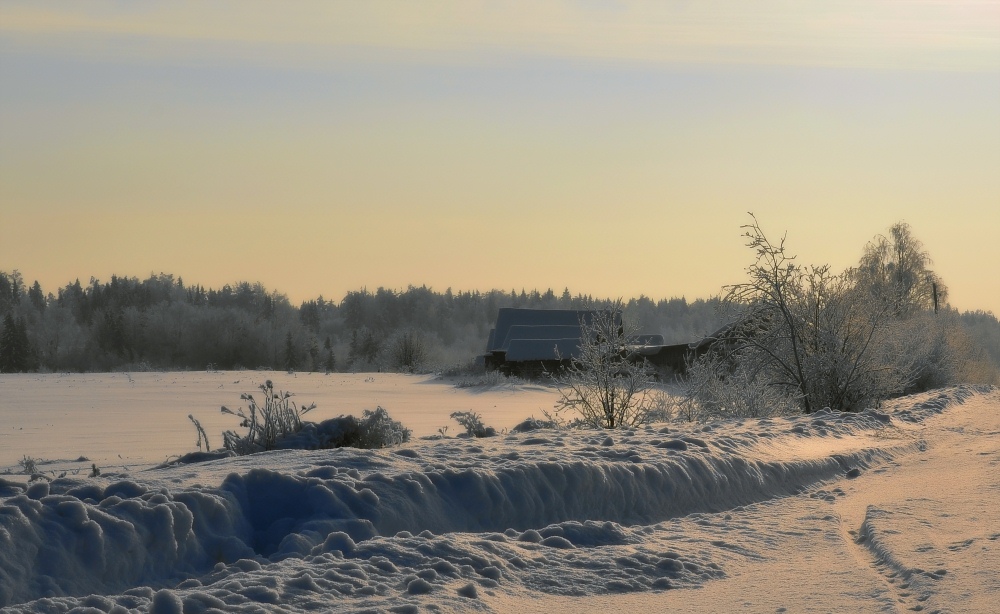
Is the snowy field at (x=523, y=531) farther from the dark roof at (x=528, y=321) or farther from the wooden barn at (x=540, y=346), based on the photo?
the dark roof at (x=528, y=321)

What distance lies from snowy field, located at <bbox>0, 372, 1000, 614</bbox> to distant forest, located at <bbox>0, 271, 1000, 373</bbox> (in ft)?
145

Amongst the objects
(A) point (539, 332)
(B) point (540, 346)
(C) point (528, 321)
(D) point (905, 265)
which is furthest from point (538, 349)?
(D) point (905, 265)

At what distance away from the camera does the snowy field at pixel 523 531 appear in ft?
19.1

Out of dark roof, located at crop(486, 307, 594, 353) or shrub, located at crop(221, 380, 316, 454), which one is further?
dark roof, located at crop(486, 307, 594, 353)

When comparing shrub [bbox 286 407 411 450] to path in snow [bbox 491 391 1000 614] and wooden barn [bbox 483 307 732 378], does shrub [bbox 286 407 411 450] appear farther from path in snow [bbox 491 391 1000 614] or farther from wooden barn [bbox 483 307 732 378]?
wooden barn [bbox 483 307 732 378]

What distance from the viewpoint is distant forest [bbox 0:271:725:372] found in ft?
287

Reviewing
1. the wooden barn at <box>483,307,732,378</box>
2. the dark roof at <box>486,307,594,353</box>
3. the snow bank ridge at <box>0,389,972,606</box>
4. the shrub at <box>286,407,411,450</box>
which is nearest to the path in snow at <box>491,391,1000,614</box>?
the snow bank ridge at <box>0,389,972,606</box>

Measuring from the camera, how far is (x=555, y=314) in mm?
63500

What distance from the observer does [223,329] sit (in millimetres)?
91688

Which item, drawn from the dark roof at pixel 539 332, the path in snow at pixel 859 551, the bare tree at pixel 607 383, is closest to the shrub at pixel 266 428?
the bare tree at pixel 607 383

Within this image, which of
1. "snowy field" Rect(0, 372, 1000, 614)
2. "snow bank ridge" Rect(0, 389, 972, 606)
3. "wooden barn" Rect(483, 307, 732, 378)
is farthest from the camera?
"wooden barn" Rect(483, 307, 732, 378)

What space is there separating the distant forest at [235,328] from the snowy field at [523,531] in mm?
44341

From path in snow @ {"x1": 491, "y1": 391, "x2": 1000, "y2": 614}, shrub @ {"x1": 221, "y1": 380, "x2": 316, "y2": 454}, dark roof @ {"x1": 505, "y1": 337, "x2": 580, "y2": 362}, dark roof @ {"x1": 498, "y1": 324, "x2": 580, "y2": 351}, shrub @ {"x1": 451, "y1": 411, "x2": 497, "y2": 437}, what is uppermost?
dark roof @ {"x1": 498, "y1": 324, "x2": 580, "y2": 351}

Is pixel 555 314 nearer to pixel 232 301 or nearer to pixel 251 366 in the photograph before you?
pixel 251 366
